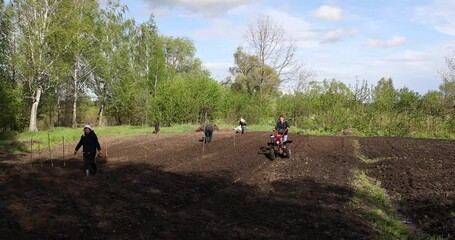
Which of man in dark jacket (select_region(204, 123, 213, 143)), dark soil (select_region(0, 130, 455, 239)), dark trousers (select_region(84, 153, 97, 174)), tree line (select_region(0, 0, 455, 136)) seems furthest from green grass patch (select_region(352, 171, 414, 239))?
tree line (select_region(0, 0, 455, 136))

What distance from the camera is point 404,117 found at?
3158cm

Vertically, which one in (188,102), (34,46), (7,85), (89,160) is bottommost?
(89,160)

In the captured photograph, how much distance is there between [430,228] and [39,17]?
3280 centimetres

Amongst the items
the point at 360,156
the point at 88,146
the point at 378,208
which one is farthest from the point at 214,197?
the point at 360,156

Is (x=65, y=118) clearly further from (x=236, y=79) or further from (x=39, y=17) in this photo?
(x=236, y=79)

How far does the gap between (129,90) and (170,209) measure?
3642 centimetres

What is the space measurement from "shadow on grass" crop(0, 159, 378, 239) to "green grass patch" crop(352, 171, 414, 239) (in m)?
0.33

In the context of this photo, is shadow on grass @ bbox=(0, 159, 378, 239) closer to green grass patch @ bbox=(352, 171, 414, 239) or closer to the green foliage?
green grass patch @ bbox=(352, 171, 414, 239)

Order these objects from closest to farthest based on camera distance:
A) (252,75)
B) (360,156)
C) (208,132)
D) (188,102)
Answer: (360,156) < (208,132) < (188,102) < (252,75)

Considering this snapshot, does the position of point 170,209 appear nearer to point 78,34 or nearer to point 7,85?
point 7,85

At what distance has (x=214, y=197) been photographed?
9.66 metres

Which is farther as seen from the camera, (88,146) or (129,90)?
(129,90)

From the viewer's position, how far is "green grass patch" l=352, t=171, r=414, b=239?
7694 millimetres

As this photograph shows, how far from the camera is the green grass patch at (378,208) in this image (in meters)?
7.69
